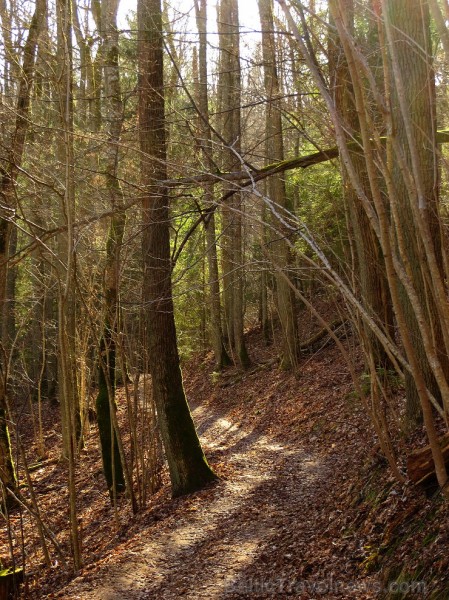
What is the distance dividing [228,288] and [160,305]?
141cm

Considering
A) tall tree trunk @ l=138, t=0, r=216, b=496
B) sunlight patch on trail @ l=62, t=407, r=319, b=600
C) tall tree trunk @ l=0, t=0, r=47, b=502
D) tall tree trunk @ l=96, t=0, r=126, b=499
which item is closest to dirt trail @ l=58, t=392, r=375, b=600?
sunlight patch on trail @ l=62, t=407, r=319, b=600

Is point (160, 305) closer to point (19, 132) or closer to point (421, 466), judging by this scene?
point (19, 132)

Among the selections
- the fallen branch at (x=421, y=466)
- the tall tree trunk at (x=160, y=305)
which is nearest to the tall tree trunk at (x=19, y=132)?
the tall tree trunk at (x=160, y=305)

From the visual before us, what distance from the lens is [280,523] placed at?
265 inches

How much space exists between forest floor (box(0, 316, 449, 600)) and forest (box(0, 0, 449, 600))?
32mm

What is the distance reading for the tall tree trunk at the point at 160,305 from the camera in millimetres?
8875

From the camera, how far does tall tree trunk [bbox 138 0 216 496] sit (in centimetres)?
888

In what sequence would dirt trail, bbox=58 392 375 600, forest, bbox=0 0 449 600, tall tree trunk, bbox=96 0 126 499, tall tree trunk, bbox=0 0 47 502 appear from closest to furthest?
forest, bbox=0 0 449 600 → dirt trail, bbox=58 392 375 600 → tall tree trunk, bbox=0 0 47 502 → tall tree trunk, bbox=96 0 126 499

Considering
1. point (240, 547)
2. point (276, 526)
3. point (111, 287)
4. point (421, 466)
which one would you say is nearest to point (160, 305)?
point (111, 287)

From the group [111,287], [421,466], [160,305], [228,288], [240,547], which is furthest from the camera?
[228,288]

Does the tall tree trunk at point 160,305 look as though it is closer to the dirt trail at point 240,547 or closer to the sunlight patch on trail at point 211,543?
the dirt trail at point 240,547

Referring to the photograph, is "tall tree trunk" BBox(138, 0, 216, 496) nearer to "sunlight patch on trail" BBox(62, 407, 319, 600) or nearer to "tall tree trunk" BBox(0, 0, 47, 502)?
"sunlight patch on trail" BBox(62, 407, 319, 600)

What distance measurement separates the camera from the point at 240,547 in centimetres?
636

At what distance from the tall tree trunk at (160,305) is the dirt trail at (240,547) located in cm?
50
